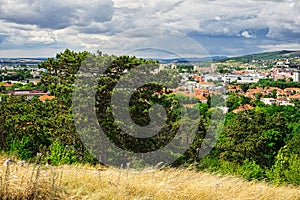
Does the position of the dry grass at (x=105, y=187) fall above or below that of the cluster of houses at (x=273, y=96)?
above

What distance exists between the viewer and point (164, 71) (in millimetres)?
11367

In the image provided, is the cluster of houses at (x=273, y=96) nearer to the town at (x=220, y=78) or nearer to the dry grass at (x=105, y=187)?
the town at (x=220, y=78)

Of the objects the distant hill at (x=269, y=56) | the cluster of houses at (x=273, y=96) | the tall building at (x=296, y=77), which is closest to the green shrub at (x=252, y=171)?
the cluster of houses at (x=273, y=96)

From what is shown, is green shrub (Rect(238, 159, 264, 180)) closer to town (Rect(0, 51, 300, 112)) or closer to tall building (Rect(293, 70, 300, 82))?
town (Rect(0, 51, 300, 112))

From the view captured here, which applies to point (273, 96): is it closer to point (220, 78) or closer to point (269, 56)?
point (220, 78)

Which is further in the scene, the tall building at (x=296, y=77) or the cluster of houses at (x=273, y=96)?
the tall building at (x=296, y=77)

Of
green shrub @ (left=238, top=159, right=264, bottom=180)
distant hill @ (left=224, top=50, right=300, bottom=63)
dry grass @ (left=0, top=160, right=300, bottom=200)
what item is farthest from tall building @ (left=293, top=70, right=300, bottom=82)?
dry grass @ (left=0, top=160, right=300, bottom=200)

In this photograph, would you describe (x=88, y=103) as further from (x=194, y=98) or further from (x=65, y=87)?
(x=194, y=98)

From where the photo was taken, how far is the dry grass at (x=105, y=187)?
110 inches

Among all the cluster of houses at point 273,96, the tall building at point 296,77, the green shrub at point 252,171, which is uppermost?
the green shrub at point 252,171

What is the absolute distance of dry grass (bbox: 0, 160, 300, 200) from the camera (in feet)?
9.18

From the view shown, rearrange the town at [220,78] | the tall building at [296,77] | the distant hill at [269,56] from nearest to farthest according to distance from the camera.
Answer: the town at [220,78] → the tall building at [296,77] → the distant hill at [269,56]

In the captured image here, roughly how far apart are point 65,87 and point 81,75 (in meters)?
0.60

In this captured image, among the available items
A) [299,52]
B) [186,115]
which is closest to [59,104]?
[186,115]
